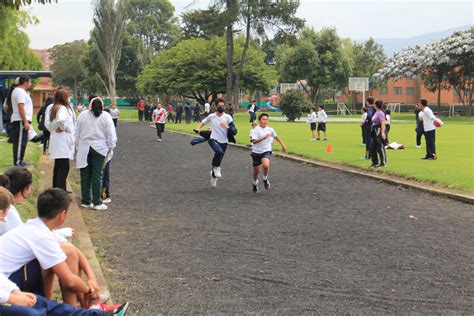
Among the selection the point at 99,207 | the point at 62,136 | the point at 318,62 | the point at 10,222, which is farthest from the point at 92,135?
the point at 318,62

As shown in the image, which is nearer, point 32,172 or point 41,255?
point 41,255

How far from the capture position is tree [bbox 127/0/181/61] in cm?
9612

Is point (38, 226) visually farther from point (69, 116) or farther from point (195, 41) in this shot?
point (195, 41)

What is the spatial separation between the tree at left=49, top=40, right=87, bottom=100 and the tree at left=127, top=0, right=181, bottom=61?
22.1 m

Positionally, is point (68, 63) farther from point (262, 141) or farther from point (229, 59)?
point (262, 141)

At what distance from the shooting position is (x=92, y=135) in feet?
30.5

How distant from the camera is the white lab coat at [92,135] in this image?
9.29 meters

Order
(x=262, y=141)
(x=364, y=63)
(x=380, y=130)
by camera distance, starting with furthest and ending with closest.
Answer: (x=364, y=63) → (x=380, y=130) → (x=262, y=141)

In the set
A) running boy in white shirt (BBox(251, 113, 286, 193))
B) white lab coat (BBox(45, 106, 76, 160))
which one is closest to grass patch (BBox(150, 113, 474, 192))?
running boy in white shirt (BBox(251, 113, 286, 193))

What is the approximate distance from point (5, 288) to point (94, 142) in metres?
5.78

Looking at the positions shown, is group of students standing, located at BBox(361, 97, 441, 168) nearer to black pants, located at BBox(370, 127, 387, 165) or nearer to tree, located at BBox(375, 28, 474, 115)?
black pants, located at BBox(370, 127, 387, 165)

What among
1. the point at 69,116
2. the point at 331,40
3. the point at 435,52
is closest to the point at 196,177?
the point at 69,116

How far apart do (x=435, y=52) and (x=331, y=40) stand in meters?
19.6

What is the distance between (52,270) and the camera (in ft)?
13.4
